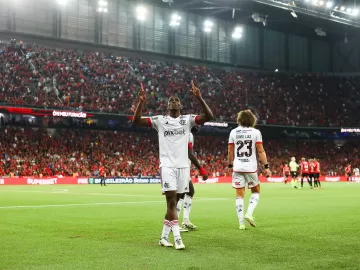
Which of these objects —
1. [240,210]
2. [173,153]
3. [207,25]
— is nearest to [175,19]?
[207,25]

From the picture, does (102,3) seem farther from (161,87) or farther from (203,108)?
(203,108)

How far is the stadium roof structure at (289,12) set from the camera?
53.7 metres

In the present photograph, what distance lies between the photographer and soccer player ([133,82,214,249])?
27.8 feet

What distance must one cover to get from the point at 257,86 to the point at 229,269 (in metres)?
63.1

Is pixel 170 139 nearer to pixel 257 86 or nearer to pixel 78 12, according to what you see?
pixel 78 12

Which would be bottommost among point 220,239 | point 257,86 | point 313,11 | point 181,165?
point 220,239

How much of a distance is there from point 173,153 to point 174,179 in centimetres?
43

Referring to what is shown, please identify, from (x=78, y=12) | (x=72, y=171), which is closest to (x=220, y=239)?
(x=72, y=171)

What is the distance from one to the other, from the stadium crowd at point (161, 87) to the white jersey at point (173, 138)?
39916mm

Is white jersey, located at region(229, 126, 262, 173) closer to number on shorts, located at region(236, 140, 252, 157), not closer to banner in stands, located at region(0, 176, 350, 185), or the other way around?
number on shorts, located at region(236, 140, 252, 157)

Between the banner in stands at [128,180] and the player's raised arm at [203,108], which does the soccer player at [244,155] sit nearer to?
the player's raised arm at [203,108]

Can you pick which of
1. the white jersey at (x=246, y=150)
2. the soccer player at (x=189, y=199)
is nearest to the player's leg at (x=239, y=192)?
the white jersey at (x=246, y=150)

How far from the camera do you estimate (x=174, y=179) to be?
8.48 metres

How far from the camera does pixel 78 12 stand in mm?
57656
